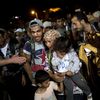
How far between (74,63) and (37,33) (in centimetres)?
88

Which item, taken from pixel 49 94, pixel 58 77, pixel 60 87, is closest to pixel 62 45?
pixel 58 77

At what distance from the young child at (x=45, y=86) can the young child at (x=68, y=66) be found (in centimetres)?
17

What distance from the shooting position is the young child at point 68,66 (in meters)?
5.92

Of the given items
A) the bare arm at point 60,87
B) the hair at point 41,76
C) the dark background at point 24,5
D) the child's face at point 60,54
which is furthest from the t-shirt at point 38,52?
the dark background at point 24,5

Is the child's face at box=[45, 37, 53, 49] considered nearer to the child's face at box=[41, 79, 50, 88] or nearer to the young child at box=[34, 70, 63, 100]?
the young child at box=[34, 70, 63, 100]

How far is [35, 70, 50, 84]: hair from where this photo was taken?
602 centimetres

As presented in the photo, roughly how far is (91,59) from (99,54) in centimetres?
16

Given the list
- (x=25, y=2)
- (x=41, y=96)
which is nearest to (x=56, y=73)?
(x=41, y=96)

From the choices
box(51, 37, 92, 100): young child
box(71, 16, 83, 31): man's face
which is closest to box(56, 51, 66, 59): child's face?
box(51, 37, 92, 100): young child

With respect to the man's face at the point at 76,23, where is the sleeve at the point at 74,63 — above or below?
below

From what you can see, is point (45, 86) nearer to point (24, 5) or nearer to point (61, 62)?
point (61, 62)

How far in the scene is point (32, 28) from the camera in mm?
6453

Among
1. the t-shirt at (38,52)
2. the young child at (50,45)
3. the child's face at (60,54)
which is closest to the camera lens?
the child's face at (60,54)

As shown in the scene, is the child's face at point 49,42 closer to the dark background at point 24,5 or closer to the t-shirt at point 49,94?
the t-shirt at point 49,94
